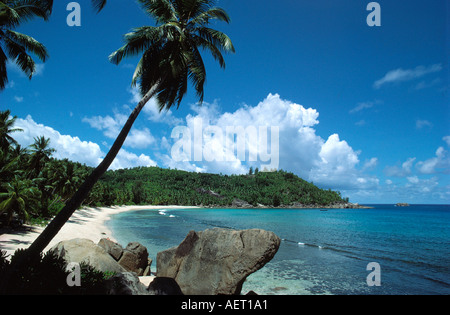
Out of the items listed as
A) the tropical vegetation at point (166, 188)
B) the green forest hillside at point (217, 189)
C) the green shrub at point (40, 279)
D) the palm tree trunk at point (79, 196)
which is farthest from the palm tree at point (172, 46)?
the green forest hillside at point (217, 189)

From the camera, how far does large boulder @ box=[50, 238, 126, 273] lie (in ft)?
30.8

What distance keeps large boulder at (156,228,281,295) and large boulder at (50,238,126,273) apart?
7.60 feet

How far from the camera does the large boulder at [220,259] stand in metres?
8.32

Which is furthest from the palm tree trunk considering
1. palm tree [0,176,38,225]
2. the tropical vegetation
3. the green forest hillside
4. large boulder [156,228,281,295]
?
the green forest hillside

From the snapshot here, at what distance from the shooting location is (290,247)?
80.9ft

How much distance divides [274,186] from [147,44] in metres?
182

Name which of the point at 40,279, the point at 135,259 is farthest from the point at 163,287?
the point at 135,259

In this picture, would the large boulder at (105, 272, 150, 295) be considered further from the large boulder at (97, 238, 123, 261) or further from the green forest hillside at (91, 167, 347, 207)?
the green forest hillside at (91, 167, 347, 207)

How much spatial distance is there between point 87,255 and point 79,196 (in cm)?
458

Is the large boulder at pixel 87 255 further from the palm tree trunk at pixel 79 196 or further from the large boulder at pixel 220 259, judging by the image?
the palm tree trunk at pixel 79 196

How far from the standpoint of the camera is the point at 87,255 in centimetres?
962
